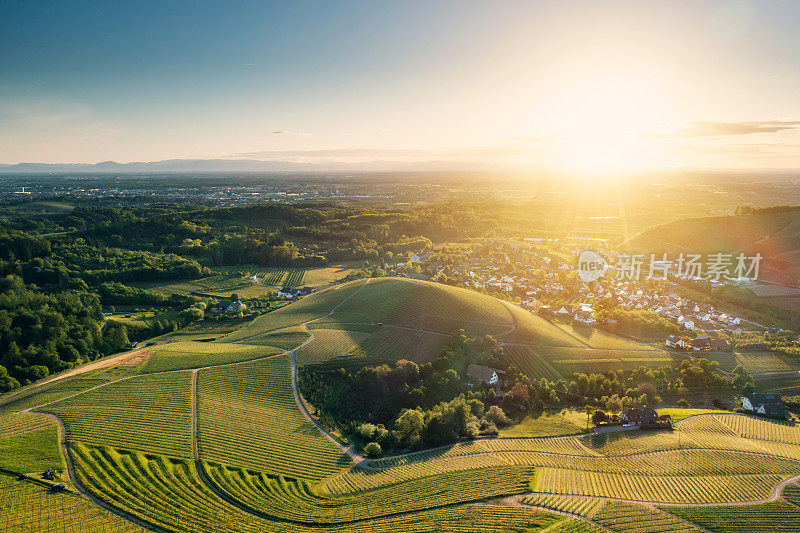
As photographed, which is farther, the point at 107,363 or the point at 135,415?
the point at 107,363

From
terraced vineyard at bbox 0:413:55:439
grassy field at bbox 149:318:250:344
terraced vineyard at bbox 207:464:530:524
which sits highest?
terraced vineyard at bbox 0:413:55:439

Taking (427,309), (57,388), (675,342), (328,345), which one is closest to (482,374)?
(427,309)

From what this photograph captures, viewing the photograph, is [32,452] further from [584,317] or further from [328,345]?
[584,317]

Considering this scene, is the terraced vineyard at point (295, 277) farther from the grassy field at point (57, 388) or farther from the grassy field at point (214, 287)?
the grassy field at point (57, 388)

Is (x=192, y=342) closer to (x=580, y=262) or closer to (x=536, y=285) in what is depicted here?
(x=536, y=285)

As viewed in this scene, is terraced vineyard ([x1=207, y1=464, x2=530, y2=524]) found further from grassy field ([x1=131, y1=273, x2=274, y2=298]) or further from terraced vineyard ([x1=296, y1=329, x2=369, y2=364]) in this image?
grassy field ([x1=131, y1=273, x2=274, y2=298])

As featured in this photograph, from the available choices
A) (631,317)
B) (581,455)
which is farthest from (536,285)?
(581,455)

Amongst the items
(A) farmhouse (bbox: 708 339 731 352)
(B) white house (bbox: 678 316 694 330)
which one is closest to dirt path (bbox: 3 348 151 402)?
(A) farmhouse (bbox: 708 339 731 352)
